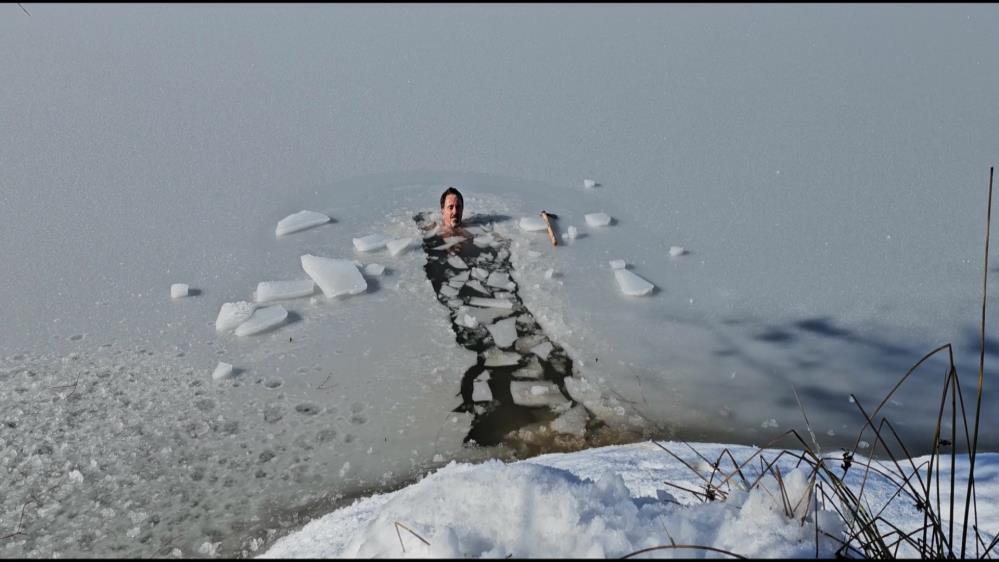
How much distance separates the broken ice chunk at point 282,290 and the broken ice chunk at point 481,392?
0.98 meters

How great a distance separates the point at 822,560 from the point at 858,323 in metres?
2.28

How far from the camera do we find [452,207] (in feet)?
13.4

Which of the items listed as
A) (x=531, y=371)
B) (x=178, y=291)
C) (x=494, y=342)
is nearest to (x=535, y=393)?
(x=531, y=371)

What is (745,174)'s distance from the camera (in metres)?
4.74

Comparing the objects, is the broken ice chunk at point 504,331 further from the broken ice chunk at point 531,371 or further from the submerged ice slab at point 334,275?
the submerged ice slab at point 334,275

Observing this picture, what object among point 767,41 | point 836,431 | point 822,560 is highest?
point 767,41

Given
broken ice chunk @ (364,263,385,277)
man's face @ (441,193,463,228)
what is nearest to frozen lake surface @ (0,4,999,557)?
broken ice chunk @ (364,263,385,277)

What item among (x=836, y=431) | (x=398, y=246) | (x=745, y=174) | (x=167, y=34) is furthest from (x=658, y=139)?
(x=167, y=34)

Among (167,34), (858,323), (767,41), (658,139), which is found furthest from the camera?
(767,41)

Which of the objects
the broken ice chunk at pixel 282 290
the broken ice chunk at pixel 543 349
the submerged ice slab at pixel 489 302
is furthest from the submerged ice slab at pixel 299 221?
the broken ice chunk at pixel 543 349

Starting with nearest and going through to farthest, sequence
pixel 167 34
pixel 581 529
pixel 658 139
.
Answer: pixel 581 529 → pixel 658 139 → pixel 167 34

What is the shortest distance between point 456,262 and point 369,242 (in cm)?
44

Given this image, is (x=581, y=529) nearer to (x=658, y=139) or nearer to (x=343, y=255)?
(x=343, y=255)

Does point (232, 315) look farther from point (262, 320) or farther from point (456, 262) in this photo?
point (456, 262)
